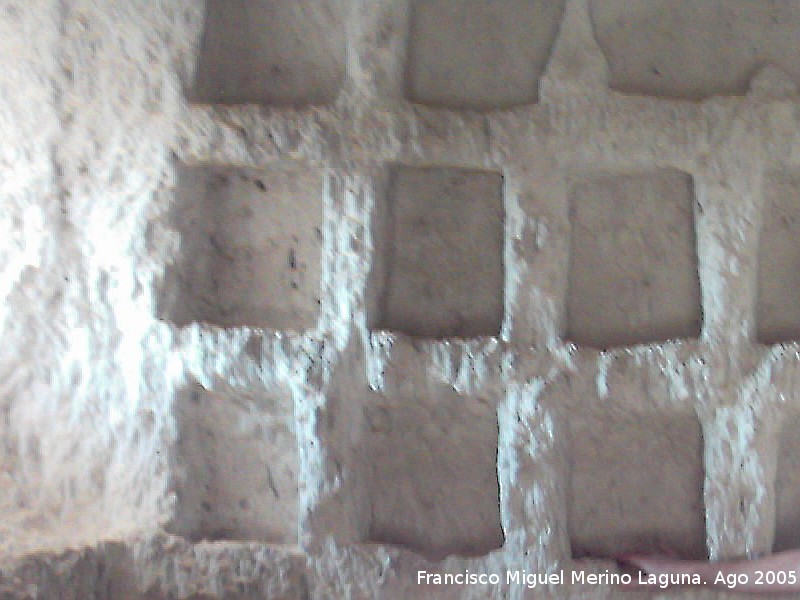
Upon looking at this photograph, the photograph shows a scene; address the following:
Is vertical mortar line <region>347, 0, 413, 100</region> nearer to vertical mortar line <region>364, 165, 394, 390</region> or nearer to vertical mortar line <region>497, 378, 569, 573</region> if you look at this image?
vertical mortar line <region>364, 165, 394, 390</region>

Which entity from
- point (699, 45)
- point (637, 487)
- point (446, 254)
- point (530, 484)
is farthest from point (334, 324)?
point (699, 45)

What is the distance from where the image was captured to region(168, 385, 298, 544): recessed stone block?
77 cm

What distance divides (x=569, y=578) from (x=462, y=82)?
492 millimetres

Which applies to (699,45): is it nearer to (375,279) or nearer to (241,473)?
(375,279)

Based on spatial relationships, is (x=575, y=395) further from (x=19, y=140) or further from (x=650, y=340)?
(x=19, y=140)

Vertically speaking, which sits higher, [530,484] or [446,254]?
[446,254]

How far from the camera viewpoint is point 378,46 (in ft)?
2.42

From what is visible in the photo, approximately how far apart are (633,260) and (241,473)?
447 millimetres

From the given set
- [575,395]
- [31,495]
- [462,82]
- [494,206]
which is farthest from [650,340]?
[31,495]

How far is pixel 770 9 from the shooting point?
778 mm

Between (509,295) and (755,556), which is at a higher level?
(509,295)

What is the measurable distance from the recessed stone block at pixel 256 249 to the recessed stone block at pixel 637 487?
1.04 feet

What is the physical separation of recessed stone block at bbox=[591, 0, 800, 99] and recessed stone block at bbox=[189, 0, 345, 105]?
0.28 metres

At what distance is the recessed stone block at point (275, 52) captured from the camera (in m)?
0.76
